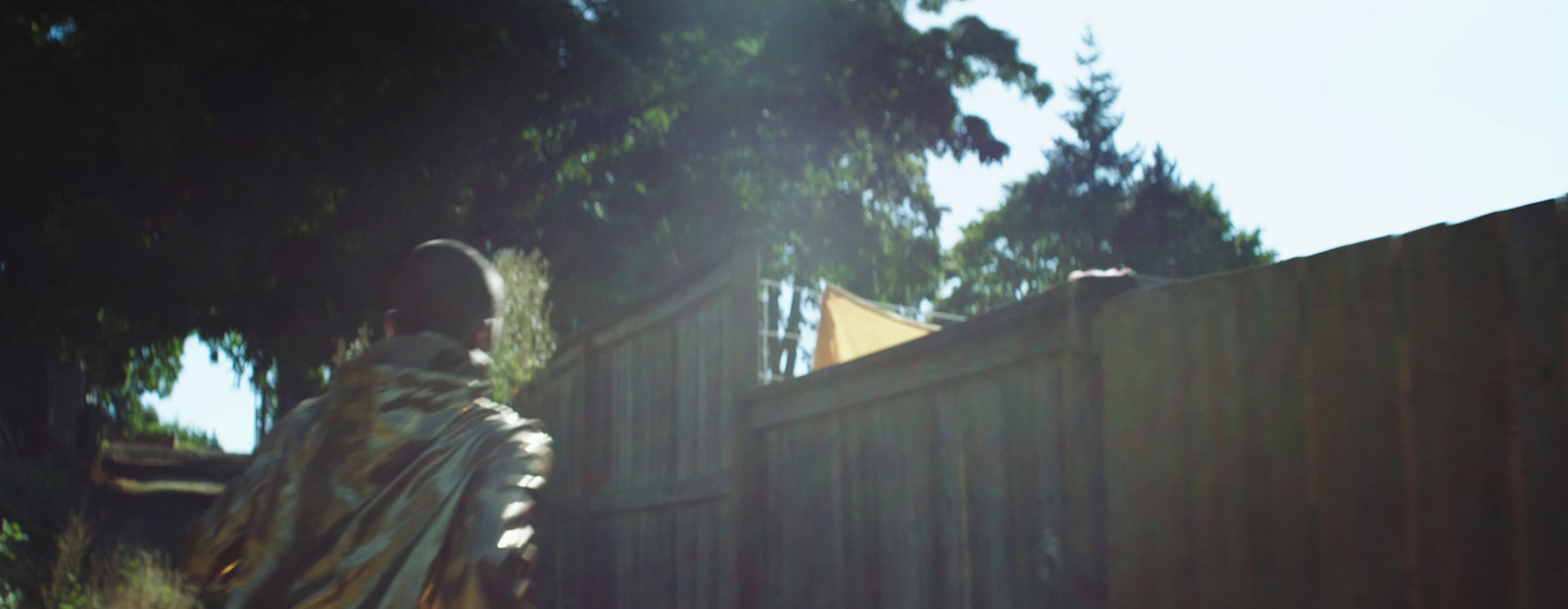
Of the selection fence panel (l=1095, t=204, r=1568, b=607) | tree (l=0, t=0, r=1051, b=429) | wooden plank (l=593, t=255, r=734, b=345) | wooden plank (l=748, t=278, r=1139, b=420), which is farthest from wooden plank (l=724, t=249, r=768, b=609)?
tree (l=0, t=0, r=1051, b=429)

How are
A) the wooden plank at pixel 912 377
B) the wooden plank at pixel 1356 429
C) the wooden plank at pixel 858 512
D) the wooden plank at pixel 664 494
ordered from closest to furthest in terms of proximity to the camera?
the wooden plank at pixel 1356 429 < the wooden plank at pixel 912 377 < the wooden plank at pixel 858 512 < the wooden plank at pixel 664 494

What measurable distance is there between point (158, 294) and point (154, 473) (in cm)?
246

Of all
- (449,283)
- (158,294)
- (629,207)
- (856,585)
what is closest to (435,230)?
(158,294)

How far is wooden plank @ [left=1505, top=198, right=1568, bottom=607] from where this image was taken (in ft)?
9.45

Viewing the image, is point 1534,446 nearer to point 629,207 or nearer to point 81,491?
point 81,491

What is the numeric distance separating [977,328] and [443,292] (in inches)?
96.3

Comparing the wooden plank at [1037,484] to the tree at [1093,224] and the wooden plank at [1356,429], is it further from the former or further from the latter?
the tree at [1093,224]

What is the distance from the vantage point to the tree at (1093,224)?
32781 mm

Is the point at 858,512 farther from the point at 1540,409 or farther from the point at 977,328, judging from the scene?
the point at 1540,409

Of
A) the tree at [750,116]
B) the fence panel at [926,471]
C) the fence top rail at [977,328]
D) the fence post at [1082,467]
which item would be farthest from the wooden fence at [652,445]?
the tree at [750,116]

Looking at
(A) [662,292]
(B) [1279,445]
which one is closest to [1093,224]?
(A) [662,292]

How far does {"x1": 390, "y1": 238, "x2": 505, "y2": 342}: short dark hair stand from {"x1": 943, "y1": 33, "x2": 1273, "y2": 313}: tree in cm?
2854

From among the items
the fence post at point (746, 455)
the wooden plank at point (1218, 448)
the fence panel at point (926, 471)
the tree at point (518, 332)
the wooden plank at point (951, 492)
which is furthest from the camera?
the tree at point (518, 332)

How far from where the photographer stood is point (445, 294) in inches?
119
